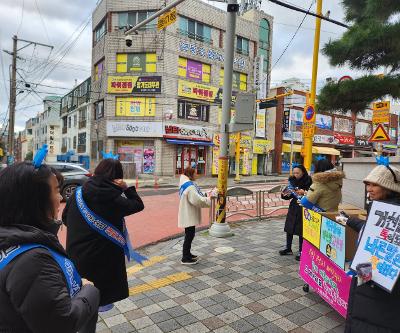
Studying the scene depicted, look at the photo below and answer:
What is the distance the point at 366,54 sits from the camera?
5.84 m

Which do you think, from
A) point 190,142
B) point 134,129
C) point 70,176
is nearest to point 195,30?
point 190,142

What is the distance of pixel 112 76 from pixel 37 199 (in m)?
24.5

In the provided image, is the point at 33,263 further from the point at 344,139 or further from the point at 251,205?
the point at 344,139

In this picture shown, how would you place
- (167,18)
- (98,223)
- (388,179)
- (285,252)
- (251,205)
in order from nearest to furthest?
(388,179)
(98,223)
(285,252)
(167,18)
(251,205)

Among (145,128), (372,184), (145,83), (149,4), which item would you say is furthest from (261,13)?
(372,184)

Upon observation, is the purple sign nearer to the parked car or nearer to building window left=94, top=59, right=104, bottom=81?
building window left=94, top=59, right=104, bottom=81

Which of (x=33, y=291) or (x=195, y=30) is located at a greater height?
(x=195, y=30)

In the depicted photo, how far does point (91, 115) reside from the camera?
93.0 feet

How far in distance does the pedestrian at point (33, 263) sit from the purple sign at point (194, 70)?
2463 cm

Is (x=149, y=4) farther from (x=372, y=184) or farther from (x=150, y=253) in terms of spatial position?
(x=372, y=184)

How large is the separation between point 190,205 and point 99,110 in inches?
920

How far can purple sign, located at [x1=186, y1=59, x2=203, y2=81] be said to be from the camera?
82.5 ft

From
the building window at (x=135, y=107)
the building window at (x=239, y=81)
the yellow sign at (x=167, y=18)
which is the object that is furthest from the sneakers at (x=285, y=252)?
the building window at (x=239, y=81)

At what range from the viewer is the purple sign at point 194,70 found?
82.5 feet
